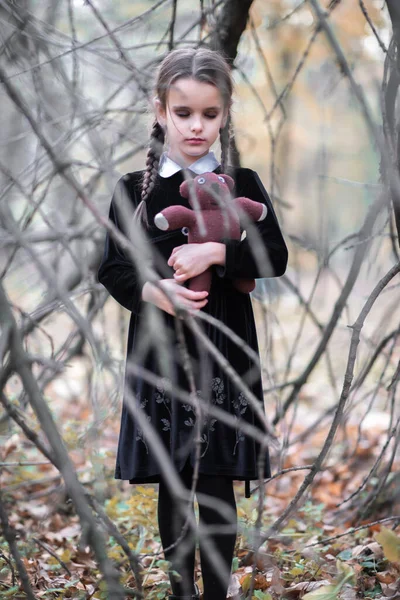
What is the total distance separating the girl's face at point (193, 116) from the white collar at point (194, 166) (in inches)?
0.8

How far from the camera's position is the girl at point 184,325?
185cm

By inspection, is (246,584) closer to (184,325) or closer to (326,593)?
(326,593)

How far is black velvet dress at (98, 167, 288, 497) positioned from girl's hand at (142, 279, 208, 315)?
28 mm

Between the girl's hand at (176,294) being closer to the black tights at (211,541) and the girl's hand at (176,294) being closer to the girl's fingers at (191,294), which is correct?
the girl's fingers at (191,294)

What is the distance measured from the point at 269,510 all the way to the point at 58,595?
124 centimetres

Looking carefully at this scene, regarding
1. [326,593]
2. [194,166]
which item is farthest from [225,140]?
[326,593]


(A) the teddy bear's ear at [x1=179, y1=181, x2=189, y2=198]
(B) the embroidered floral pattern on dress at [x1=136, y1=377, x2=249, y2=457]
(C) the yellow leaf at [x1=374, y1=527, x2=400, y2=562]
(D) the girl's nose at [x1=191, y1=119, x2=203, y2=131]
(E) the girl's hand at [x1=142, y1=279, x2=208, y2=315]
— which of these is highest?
(D) the girl's nose at [x1=191, y1=119, x2=203, y2=131]

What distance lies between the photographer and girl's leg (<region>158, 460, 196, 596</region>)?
1913 millimetres

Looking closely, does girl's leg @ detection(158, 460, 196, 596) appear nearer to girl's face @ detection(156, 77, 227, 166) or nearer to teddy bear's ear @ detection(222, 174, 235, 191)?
teddy bear's ear @ detection(222, 174, 235, 191)

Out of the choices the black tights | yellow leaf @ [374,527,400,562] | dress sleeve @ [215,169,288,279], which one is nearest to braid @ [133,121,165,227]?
dress sleeve @ [215,169,288,279]

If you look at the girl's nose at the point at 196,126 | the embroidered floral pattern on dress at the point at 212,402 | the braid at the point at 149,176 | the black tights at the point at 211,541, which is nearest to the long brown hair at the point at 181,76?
the braid at the point at 149,176

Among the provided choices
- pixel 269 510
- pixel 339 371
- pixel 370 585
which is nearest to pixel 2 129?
pixel 339 371

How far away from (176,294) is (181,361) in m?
0.19

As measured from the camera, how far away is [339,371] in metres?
5.73
